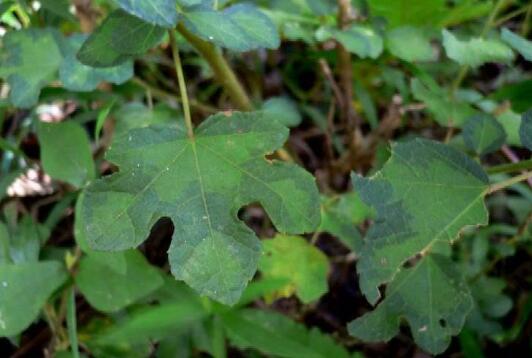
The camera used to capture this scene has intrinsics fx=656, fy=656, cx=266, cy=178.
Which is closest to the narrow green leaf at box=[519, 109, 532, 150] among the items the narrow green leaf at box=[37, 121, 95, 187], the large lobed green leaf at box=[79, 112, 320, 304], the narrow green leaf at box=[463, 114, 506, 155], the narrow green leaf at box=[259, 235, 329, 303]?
the narrow green leaf at box=[463, 114, 506, 155]

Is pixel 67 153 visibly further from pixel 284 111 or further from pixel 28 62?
pixel 284 111

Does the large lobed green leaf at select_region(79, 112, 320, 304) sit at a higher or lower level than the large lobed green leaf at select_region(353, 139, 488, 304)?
higher

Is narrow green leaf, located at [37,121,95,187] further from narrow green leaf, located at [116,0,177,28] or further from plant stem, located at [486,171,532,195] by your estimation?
plant stem, located at [486,171,532,195]

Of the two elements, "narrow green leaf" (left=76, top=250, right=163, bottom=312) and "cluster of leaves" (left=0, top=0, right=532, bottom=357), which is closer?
"cluster of leaves" (left=0, top=0, right=532, bottom=357)

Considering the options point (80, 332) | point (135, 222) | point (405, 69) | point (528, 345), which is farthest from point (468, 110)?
point (80, 332)

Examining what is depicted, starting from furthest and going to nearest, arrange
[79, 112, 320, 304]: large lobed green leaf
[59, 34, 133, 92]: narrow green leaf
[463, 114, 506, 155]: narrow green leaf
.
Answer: [463, 114, 506, 155]: narrow green leaf < [59, 34, 133, 92]: narrow green leaf < [79, 112, 320, 304]: large lobed green leaf

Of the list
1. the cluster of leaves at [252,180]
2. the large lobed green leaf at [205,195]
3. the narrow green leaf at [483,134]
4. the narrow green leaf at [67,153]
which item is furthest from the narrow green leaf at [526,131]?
the narrow green leaf at [67,153]
